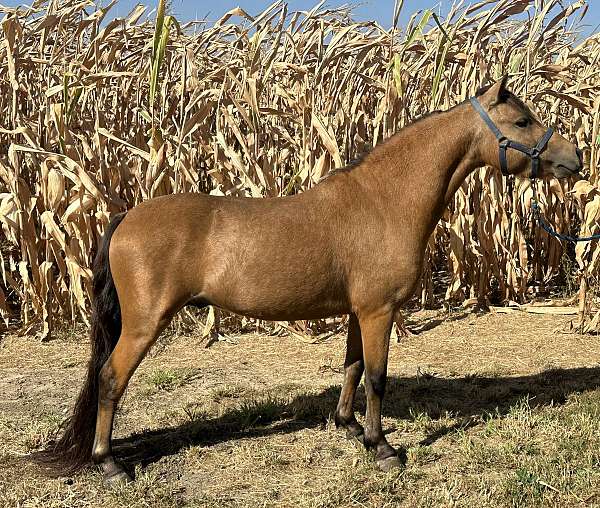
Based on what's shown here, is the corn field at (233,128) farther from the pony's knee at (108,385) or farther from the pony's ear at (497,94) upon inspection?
the pony's knee at (108,385)

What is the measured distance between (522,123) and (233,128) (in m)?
3.10

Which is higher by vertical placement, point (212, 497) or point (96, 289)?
point (96, 289)

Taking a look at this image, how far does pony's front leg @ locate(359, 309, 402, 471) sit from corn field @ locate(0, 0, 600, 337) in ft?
8.36

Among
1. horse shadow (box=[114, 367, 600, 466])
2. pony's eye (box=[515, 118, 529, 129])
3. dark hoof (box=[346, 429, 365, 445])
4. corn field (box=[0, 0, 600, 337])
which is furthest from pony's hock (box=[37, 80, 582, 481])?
corn field (box=[0, 0, 600, 337])

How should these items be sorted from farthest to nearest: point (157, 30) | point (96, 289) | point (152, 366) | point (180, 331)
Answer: point (180, 331), point (152, 366), point (157, 30), point (96, 289)

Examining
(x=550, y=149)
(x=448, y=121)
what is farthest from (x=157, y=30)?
(x=550, y=149)

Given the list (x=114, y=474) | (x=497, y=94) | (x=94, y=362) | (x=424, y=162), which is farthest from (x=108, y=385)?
(x=497, y=94)

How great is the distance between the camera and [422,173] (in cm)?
432

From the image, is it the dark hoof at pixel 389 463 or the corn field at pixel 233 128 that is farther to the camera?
the corn field at pixel 233 128

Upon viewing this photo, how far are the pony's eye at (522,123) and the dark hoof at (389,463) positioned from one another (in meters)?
2.06

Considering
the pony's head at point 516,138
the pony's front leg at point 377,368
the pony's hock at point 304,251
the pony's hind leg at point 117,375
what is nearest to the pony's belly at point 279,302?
the pony's hock at point 304,251

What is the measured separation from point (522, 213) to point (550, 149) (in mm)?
4126

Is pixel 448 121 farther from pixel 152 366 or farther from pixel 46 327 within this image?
pixel 46 327

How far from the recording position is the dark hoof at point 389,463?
4215 mm
